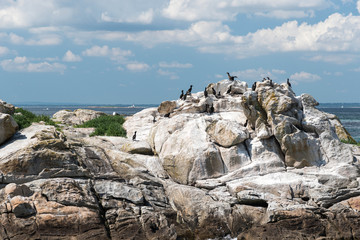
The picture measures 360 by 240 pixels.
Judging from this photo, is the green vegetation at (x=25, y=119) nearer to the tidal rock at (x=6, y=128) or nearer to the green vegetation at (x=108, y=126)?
the tidal rock at (x=6, y=128)

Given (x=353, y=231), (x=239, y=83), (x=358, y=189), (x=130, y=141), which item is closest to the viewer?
(x=353, y=231)

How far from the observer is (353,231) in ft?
66.1

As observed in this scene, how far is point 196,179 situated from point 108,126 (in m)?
10.2

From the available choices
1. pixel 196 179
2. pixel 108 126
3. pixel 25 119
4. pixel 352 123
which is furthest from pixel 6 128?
pixel 352 123

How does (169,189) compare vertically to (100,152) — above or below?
below

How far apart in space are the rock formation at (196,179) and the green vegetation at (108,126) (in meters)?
2.31

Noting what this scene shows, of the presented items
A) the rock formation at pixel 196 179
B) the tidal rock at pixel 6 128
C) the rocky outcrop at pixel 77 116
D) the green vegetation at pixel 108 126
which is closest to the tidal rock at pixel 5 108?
the rock formation at pixel 196 179

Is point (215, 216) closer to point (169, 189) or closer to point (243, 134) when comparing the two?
point (169, 189)

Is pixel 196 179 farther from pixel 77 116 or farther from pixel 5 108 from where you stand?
pixel 77 116

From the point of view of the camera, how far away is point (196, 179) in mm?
23703

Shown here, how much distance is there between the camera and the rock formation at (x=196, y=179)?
2002 cm

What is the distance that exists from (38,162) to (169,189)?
650 centimetres

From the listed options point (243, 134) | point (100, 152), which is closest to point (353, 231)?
point (243, 134)

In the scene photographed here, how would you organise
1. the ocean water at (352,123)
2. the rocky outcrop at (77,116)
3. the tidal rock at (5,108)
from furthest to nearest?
1. the ocean water at (352,123)
2. the rocky outcrop at (77,116)
3. the tidal rock at (5,108)
